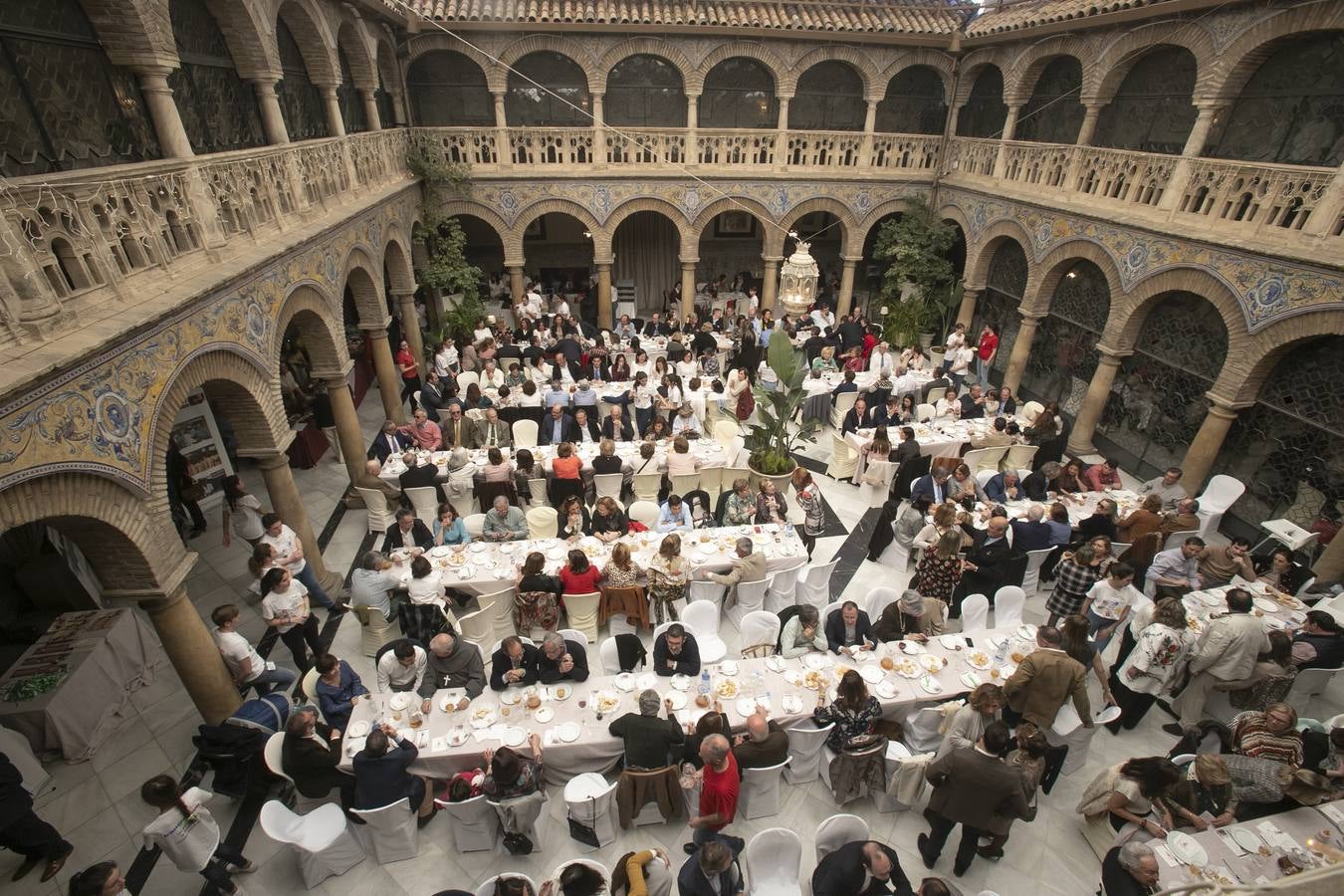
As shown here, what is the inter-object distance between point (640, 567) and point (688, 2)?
14.1 metres

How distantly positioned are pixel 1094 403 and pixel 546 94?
15.1 m

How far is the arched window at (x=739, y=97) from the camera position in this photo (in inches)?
700

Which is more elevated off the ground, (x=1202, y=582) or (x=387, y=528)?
(x=1202, y=582)

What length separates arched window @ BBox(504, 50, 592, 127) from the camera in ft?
55.8

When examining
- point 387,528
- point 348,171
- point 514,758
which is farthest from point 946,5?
point 514,758

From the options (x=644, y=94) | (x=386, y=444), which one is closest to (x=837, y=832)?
(x=386, y=444)

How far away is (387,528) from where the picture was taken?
32.5 feet

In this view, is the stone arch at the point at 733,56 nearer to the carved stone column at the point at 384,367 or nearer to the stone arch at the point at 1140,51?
the stone arch at the point at 1140,51

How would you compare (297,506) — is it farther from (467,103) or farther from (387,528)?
(467,103)

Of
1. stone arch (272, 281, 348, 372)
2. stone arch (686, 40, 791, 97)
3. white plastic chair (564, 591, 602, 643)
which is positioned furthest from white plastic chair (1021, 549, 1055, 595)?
stone arch (686, 40, 791, 97)

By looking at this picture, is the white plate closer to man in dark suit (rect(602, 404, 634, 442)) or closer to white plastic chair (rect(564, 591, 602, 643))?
white plastic chair (rect(564, 591, 602, 643))

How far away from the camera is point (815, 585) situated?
8297 mm

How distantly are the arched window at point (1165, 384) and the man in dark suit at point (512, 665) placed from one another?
11.4 metres

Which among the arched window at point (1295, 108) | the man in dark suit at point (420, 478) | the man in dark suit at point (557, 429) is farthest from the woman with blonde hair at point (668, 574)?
the arched window at point (1295, 108)
